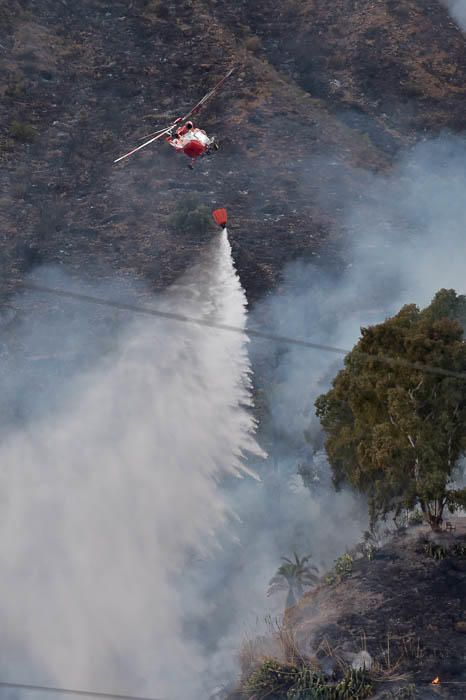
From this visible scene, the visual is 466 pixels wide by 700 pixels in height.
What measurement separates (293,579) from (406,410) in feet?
26.9

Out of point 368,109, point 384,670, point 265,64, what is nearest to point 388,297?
point 368,109

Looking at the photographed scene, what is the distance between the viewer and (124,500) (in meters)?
39.2

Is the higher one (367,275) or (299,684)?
(367,275)

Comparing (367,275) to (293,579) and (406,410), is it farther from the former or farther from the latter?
(406,410)

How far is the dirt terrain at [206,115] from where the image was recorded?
53.2 m

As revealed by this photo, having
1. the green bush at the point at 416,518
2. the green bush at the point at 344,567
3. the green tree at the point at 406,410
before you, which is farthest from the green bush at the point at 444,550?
the green bush at the point at 416,518

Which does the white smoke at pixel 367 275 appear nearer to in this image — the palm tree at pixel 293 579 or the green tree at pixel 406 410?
the palm tree at pixel 293 579

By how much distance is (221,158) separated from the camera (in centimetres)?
5803

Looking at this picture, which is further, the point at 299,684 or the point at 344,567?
the point at 344,567

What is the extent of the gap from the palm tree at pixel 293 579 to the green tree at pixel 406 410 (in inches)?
153

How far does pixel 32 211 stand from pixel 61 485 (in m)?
19.7

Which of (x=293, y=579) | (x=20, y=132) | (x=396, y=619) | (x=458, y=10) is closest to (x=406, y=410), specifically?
(x=396, y=619)

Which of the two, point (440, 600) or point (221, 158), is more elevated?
point (221, 158)

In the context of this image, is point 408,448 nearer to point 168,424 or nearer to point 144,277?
point 168,424
